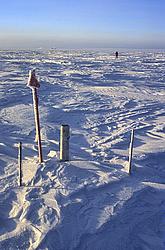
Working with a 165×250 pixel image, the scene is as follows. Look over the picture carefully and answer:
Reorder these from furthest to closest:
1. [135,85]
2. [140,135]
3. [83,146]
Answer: [135,85] → [140,135] → [83,146]

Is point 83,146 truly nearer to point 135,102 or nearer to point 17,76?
point 135,102

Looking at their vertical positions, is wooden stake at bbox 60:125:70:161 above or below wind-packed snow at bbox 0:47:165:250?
above

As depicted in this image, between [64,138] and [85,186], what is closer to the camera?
[85,186]

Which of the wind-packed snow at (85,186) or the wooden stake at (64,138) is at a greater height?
the wooden stake at (64,138)

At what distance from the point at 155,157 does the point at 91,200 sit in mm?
3192

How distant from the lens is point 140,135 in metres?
10.4

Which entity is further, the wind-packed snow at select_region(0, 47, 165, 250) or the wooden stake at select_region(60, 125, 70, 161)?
the wooden stake at select_region(60, 125, 70, 161)

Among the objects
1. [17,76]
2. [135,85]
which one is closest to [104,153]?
[135,85]

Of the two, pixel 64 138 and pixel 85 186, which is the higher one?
pixel 64 138

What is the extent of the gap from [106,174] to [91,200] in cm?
99

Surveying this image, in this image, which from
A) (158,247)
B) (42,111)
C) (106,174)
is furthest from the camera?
(42,111)

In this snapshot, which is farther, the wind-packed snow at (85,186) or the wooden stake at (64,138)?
the wooden stake at (64,138)

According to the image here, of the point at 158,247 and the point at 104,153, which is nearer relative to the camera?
the point at 158,247

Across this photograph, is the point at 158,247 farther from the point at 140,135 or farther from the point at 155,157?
the point at 140,135
